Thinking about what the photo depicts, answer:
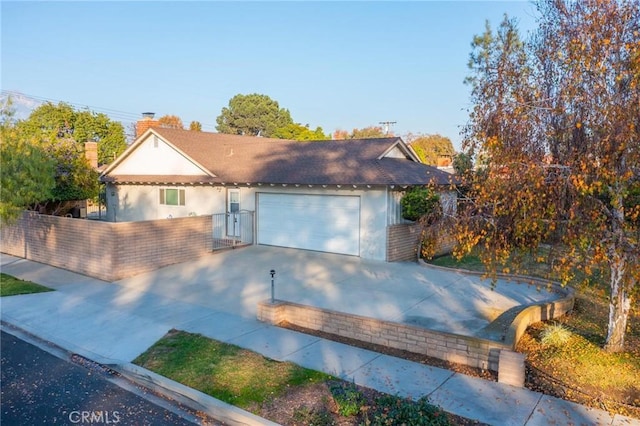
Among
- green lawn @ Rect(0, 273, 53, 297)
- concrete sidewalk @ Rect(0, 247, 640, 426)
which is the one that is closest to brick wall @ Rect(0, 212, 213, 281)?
concrete sidewalk @ Rect(0, 247, 640, 426)

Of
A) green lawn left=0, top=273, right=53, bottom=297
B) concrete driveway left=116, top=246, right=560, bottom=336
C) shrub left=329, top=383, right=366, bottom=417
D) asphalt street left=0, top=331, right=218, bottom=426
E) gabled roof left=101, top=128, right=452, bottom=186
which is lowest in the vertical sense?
asphalt street left=0, top=331, right=218, bottom=426

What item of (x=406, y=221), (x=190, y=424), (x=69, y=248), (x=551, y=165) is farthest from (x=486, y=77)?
(x=69, y=248)

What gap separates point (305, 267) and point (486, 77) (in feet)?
29.9

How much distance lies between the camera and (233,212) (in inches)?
751

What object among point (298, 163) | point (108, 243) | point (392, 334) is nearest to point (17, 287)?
point (108, 243)

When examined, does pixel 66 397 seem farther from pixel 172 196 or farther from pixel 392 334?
pixel 172 196

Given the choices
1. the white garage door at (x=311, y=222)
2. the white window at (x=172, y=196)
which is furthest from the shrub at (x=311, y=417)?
the white window at (x=172, y=196)

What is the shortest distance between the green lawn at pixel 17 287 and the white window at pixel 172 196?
8749 millimetres

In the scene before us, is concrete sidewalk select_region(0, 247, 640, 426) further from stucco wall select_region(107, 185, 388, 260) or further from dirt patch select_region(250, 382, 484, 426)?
stucco wall select_region(107, 185, 388, 260)

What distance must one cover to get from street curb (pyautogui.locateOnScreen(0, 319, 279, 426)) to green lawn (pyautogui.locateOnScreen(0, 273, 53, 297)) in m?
3.01

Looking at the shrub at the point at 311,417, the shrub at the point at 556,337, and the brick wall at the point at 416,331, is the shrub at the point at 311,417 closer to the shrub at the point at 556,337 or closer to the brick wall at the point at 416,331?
the brick wall at the point at 416,331

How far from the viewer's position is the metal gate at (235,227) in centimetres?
1866

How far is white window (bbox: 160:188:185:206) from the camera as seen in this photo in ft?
69.4

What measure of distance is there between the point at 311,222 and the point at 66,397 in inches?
454
